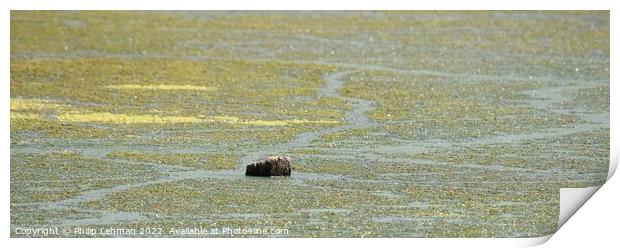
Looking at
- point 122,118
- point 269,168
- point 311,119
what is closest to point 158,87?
point 122,118

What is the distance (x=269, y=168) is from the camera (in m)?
4.06

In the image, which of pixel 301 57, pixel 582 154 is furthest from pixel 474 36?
pixel 582 154

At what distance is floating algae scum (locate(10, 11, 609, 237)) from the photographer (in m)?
3.72

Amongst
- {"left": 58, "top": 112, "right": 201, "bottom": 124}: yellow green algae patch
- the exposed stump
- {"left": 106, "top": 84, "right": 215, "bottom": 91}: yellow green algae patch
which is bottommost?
the exposed stump

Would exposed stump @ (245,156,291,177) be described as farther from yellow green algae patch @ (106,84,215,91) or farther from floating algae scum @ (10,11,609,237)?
yellow green algae patch @ (106,84,215,91)

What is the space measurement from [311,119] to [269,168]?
0.83 metres

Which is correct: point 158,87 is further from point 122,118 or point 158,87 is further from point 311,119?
point 311,119

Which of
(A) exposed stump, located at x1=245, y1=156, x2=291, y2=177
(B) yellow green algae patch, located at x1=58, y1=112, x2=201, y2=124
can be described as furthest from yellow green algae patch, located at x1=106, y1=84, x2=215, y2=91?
(A) exposed stump, located at x1=245, y1=156, x2=291, y2=177

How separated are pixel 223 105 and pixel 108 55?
1.24 m

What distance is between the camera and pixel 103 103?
5.17 metres

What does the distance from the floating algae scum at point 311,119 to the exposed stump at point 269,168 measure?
0.04 m

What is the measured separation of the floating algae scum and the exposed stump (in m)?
0.04

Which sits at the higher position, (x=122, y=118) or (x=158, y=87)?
(x=158, y=87)

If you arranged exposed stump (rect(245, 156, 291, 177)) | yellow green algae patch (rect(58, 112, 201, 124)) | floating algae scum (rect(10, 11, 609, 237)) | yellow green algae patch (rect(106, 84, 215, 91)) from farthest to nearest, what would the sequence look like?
1. yellow green algae patch (rect(106, 84, 215, 91))
2. yellow green algae patch (rect(58, 112, 201, 124))
3. exposed stump (rect(245, 156, 291, 177))
4. floating algae scum (rect(10, 11, 609, 237))
